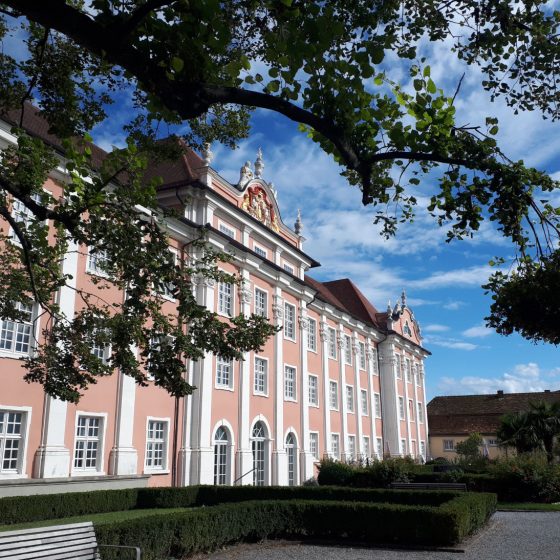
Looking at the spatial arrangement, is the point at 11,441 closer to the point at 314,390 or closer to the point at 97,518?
the point at 97,518

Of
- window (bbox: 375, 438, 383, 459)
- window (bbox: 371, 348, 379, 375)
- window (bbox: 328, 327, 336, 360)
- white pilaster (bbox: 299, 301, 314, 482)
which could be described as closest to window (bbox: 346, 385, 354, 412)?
window (bbox: 328, 327, 336, 360)

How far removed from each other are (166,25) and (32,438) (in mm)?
14567

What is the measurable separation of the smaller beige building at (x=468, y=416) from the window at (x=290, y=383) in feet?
105

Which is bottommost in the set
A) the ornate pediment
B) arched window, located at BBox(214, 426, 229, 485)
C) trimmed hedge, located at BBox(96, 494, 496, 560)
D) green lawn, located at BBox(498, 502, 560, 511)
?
green lawn, located at BBox(498, 502, 560, 511)

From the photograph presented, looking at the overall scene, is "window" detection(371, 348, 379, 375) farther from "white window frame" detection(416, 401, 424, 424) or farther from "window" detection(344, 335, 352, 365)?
"white window frame" detection(416, 401, 424, 424)

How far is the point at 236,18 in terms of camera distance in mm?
7219

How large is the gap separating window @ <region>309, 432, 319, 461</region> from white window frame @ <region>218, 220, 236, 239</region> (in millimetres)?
12157

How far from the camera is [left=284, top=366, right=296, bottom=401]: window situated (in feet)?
101

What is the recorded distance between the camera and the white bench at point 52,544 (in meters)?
7.56

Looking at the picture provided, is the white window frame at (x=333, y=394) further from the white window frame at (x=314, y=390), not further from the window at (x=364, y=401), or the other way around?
the window at (x=364, y=401)

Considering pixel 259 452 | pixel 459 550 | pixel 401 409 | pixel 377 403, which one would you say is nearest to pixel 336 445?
pixel 259 452

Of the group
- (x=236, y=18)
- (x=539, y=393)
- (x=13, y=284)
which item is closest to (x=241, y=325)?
(x=13, y=284)

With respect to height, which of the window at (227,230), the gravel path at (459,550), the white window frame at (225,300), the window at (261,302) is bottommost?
the gravel path at (459,550)

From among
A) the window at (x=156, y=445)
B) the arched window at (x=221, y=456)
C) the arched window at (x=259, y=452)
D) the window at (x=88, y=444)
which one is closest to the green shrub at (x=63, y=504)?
the window at (x=88, y=444)
